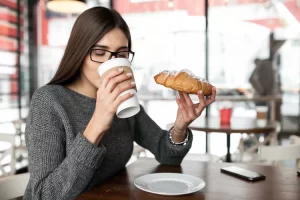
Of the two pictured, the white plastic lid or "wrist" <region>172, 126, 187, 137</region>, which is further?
"wrist" <region>172, 126, 187, 137</region>

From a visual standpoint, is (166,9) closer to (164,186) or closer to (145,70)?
(145,70)

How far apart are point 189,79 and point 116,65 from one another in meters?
0.34

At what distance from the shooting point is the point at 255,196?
95 centimetres

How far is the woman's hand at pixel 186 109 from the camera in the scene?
1177mm

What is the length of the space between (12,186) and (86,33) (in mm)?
683

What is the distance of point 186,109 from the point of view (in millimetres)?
1232

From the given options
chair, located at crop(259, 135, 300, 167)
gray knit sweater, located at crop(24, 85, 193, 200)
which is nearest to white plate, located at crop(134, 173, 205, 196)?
gray knit sweater, located at crop(24, 85, 193, 200)

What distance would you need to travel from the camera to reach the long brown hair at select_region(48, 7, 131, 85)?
113 centimetres

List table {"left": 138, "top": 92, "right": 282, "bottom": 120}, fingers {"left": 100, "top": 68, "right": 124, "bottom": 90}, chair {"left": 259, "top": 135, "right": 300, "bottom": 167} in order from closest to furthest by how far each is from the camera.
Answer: fingers {"left": 100, "top": 68, "right": 124, "bottom": 90} → chair {"left": 259, "top": 135, "right": 300, "bottom": 167} → table {"left": 138, "top": 92, "right": 282, "bottom": 120}

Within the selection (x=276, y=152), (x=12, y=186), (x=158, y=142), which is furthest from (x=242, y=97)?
(x=12, y=186)

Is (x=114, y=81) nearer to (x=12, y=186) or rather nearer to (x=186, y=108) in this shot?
(x=186, y=108)

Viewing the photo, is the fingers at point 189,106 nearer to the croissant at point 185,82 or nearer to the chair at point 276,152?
the croissant at point 185,82

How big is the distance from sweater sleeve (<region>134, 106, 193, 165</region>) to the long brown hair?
1.47ft

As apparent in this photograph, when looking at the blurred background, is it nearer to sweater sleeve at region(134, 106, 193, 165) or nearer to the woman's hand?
sweater sleeve at region(134, 106, 193, 165)
